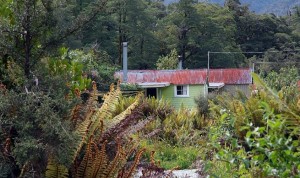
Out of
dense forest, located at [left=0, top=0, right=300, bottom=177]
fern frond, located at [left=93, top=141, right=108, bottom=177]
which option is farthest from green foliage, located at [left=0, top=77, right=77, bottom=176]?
fern frond, located at [left=93, top=141, right=108, bottom=177]

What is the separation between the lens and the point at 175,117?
1280 cm

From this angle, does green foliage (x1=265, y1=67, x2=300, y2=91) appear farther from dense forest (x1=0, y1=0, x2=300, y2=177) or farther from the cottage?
dense forest (x1=0, y1=0, x2=300, y2=177)

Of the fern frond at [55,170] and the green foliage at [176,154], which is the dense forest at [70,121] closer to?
the fern frond at [55,170]

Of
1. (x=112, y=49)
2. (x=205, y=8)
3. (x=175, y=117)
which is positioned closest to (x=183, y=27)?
(x=205, y=8)

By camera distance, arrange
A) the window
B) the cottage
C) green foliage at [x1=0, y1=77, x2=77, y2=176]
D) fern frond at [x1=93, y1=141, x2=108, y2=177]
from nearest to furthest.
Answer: green foliage at [x1=0, y1=77, x2=77, y2=176] → fern frond at [x1=93, y1=141, x2=108, y2=177] → the cottage → the window

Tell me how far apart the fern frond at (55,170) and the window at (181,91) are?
1185 inches

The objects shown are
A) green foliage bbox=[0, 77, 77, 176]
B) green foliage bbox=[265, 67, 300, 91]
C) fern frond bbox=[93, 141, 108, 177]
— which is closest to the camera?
green foliage bbox=[0, 77, 77, 176]

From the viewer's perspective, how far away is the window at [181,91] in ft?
109

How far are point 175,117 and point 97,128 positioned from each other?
375 inches

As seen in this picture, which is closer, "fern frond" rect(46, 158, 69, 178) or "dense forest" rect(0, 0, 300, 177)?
"dense forest" rect(0, 0, 300, 177)

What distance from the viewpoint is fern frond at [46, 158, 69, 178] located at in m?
2.96

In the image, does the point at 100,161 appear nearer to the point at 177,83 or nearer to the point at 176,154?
the point at 176,154

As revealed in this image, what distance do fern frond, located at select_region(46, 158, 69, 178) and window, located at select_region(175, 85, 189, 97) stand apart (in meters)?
30.1

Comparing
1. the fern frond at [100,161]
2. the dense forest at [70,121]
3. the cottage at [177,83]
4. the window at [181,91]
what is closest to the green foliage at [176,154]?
the dense forest at [70,121]
